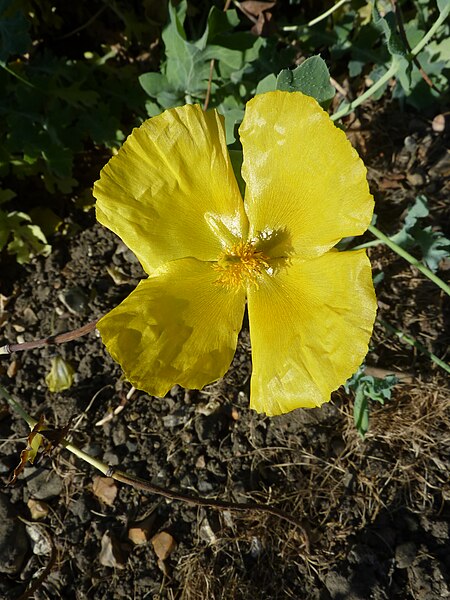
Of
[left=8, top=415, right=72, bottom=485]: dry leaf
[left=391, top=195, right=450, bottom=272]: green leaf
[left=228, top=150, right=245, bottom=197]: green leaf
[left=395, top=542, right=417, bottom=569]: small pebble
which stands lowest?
[left=395, top=542, right=417, bottom=569]: small pebble

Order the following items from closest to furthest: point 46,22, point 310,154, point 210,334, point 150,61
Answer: point 310,154 → point 210,334 → point 46,22 → point 150,61

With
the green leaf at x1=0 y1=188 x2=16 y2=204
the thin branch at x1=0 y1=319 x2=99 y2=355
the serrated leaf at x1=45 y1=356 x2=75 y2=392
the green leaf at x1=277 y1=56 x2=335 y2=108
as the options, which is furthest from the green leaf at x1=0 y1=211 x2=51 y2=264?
the green leaf at x1=277 y1=56 x2=335 y2=108

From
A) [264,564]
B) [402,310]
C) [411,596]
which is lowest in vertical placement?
[411,596]

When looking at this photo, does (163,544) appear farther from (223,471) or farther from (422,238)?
(422,238)

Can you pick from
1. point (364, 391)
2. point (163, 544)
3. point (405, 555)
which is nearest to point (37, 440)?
point (163, 544)

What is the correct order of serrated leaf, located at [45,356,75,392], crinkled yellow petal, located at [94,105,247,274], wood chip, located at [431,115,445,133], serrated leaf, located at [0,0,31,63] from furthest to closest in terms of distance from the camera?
wood chip, located at [431,115,445,133], serrated leaf, located at [45,356,75,392], serrated leaf, located at [0,0,31,63], crinkled yellow petal, located at [94,105,247,274]

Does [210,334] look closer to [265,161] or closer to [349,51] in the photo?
[265,161]

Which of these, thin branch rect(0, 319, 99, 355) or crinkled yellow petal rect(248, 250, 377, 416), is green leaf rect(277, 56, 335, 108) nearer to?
crinkled yellow petal rect(248, 250, 377, 416)

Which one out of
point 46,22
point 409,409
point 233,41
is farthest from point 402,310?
point 46,22


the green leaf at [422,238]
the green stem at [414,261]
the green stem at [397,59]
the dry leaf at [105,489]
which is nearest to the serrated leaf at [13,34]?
the green stem at [397,59]
